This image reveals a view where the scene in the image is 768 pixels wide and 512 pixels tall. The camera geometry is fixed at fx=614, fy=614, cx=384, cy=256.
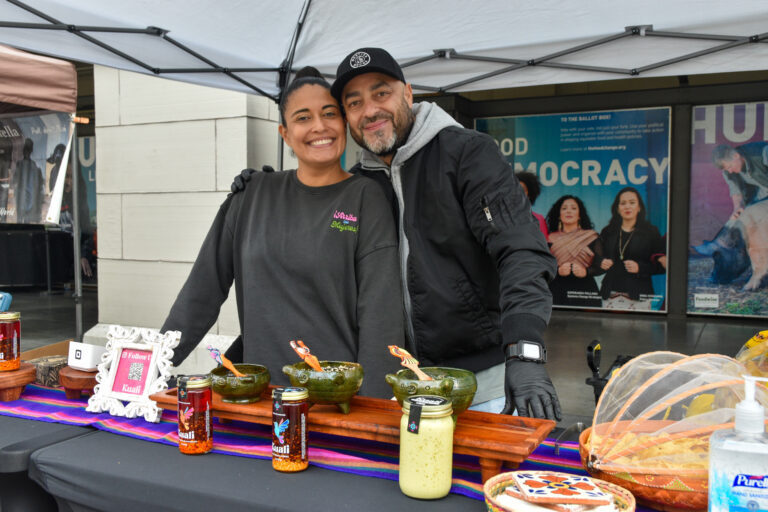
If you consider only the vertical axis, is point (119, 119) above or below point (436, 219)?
above

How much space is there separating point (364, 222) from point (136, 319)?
13.2 feet

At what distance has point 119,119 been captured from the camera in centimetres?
528

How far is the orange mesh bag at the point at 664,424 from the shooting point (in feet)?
3.76

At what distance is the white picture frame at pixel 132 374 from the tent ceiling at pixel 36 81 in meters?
2.35

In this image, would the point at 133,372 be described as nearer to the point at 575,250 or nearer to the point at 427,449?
the point at 427,449

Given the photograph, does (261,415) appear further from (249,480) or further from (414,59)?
(414,59)

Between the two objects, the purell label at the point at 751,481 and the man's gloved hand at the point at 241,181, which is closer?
the purell label at the point at 751,481

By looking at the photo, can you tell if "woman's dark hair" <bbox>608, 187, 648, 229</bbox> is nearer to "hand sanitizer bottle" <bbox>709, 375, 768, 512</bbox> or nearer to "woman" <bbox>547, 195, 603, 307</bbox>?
"woman" <bbox>547, 195, 603, 307</bbox>

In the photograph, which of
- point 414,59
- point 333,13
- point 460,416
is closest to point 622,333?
point 414,59

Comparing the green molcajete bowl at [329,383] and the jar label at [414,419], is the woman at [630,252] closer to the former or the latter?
the green molcajete bowl at [329,383]

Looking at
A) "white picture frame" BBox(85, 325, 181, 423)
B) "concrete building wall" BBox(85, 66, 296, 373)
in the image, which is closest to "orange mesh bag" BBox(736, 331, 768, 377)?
"white picture frame" BBox(85, 325, 181, 423)

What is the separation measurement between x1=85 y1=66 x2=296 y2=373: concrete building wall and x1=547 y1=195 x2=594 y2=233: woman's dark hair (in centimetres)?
462

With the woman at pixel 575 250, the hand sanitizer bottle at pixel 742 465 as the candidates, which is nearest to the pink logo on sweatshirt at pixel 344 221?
the hand sanitizer bottle at pixel 742 465

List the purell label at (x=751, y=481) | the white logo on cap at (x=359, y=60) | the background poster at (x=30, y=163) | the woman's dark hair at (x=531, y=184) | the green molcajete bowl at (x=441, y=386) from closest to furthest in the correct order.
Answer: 1. the purell label at (x=751, y=481)
2. the green molcajete bowl at (x=441, y=386)
3. the white logo on cap at (x=359, y=60)
4. the background poster at (x=30, y=163)
5. the woman's dark hair at (x=531, y=184)
